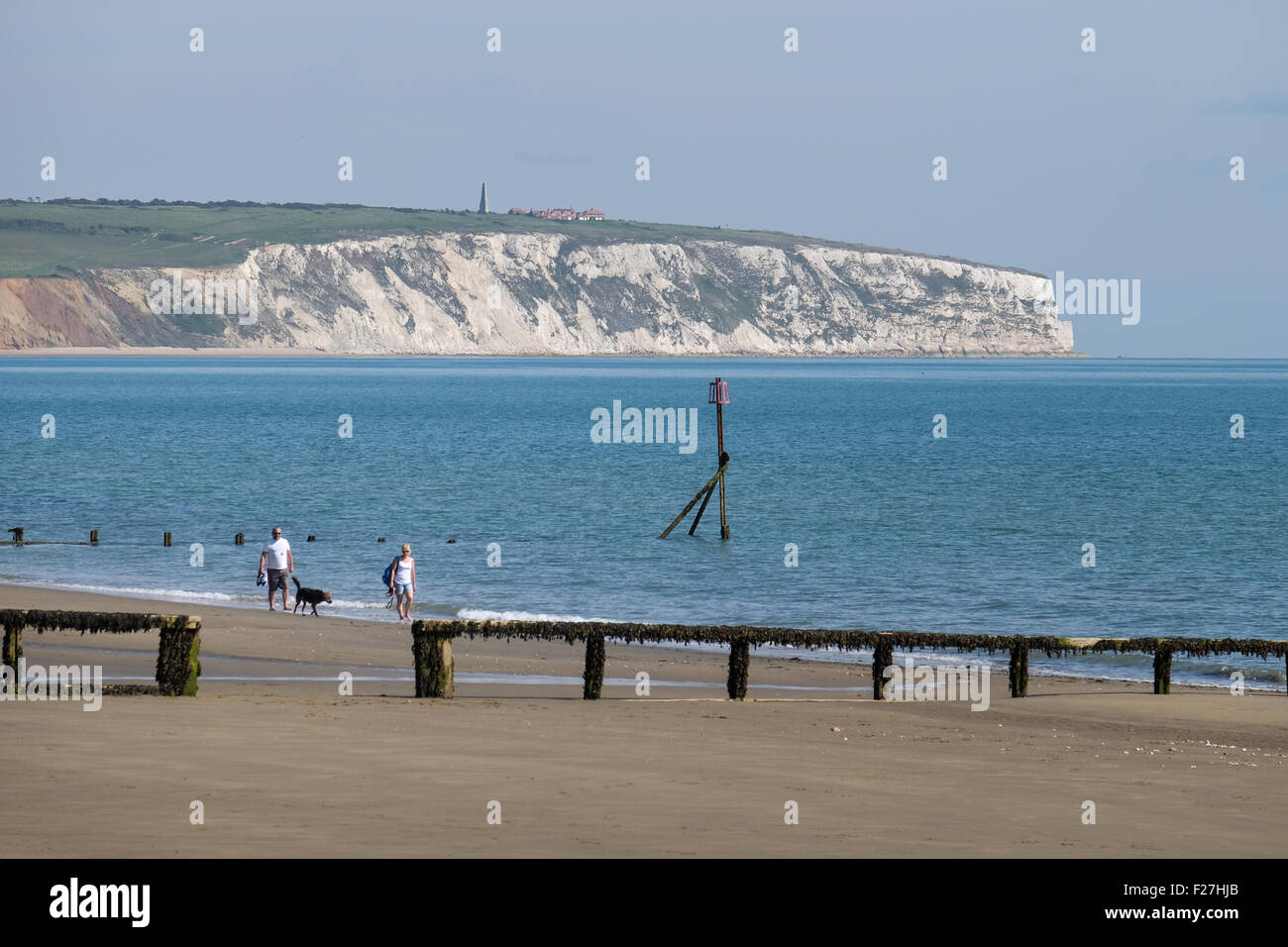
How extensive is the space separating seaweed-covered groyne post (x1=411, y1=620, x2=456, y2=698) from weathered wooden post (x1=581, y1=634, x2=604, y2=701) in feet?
5.75

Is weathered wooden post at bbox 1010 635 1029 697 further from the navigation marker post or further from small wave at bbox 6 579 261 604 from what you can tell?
the navigation marker post

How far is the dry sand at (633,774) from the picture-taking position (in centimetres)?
973

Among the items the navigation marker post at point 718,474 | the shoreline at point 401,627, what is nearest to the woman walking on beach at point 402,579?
the shoreline at point 401,627

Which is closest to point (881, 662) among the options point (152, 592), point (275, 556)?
point (275, 556)

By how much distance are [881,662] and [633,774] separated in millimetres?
6661

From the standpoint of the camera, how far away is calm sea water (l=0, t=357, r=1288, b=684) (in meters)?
32.2

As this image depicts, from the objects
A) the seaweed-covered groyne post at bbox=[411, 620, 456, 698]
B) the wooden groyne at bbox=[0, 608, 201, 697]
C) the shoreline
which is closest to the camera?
the wooden groyne at bbox=[0, 608, 201, 697]

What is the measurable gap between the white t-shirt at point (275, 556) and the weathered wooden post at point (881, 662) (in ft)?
46.3

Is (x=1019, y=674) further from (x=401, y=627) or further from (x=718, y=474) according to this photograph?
(x=718, y=474)

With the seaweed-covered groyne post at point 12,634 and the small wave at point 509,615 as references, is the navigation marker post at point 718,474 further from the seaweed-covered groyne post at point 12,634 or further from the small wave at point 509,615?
the seaweed-covered groyne post at point 12,634

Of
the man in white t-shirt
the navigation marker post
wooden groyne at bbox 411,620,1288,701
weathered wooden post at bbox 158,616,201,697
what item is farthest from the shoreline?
the navigation marker post
